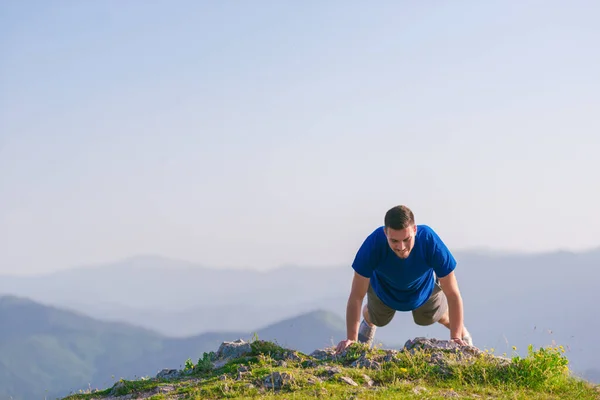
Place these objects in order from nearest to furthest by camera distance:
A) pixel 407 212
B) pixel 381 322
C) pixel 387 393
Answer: pixel 387 393 < pixel 407 212 < pixel 381 322

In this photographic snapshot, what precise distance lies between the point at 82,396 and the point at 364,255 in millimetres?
5176

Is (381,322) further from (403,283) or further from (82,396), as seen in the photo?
(82,396)

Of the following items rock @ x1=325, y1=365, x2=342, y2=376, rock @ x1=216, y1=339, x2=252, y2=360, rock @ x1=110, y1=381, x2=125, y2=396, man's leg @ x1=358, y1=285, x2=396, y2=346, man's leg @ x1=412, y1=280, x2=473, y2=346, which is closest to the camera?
rock @ x1=325, y1=365, x2=342, y2=376

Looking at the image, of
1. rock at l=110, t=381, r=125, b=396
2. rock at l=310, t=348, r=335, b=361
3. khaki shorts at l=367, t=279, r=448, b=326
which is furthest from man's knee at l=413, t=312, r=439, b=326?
rock at l=110, t=381, r=125, b=396

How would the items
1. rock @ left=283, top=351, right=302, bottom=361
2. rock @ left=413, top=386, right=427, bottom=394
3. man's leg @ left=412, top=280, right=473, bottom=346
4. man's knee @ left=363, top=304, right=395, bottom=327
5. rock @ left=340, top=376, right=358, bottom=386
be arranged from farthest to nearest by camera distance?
man's knee @ left=363, top=304, right=395, bottom=327
man's leg @ left=412, top=280, right=473, bottom=346
rock @ left=283, top=351, right=302, bottom=361
rock @ left=340, top=376, right=358, bottom=386
rock @ left=413, top=386, right=427, bottom=394

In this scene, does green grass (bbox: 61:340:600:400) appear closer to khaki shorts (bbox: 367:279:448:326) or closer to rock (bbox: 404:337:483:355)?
rock (bbox: 404:337:483:355)

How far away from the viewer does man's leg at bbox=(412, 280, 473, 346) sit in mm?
13008

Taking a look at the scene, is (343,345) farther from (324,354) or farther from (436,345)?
(436,345)

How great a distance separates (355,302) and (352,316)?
24cm

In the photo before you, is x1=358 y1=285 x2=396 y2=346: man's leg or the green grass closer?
the green grass

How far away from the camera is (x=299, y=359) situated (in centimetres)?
1194

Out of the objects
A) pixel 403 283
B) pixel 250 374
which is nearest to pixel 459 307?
pixel 403 283

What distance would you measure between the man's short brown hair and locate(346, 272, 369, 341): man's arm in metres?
1.43

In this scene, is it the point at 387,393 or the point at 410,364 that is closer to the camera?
the point at 387,393
